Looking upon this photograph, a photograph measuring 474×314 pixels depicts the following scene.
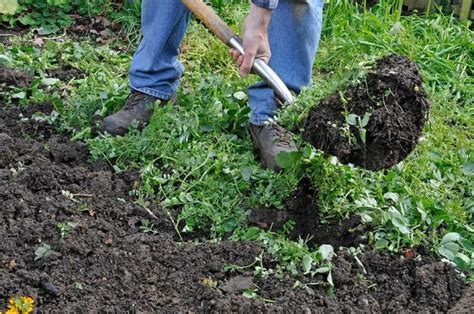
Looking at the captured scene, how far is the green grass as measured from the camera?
3555mm

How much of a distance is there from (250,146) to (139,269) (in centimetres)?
109

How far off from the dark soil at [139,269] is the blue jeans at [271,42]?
61 centimetres

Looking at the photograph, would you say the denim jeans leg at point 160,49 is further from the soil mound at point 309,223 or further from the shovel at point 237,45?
the soil mound at point 309,223

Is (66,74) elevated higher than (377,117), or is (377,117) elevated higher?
(377,117)

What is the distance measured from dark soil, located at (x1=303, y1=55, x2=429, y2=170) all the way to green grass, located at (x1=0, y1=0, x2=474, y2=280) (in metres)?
0.07

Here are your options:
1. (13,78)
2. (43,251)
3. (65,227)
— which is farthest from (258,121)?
(13,78)

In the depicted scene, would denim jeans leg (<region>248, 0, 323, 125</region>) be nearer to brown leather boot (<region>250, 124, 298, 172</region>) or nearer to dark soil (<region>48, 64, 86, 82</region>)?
brown leather boot (<region>250, 124, 298, 172</region>)

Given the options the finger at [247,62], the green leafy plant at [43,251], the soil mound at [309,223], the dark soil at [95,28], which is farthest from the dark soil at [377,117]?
the dark soil at [95,28]

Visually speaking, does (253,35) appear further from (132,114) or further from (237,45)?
(132,114)

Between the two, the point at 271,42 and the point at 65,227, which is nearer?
the point at 65,227

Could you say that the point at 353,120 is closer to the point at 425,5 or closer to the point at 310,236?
the point at 310,236

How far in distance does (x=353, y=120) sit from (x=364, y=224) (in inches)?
17.3

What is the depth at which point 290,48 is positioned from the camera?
4.12 metres

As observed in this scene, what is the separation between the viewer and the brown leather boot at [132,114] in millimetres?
4188
